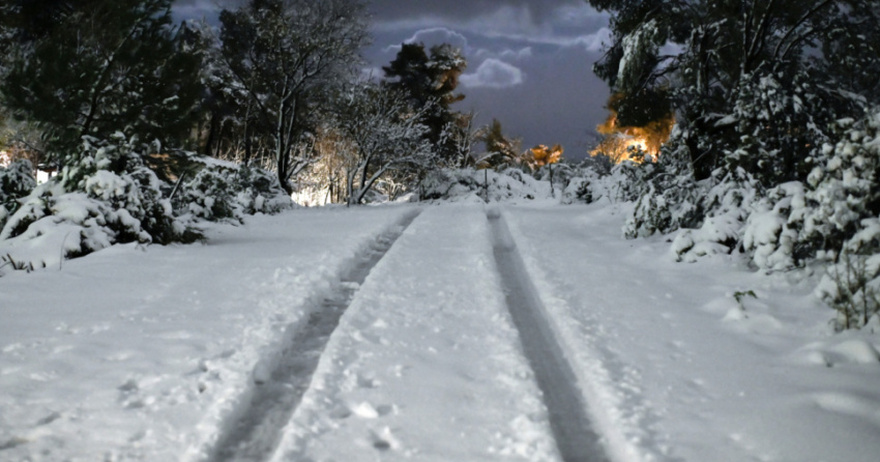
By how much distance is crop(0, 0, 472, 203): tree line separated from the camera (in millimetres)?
10766

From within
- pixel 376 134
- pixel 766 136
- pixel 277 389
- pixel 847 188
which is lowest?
pixel 277 389

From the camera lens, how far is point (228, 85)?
25.3m

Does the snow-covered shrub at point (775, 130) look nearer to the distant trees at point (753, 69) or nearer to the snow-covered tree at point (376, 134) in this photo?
the distant trees at point (753, 69)

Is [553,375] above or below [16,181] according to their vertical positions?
below

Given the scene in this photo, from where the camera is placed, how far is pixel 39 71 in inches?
424

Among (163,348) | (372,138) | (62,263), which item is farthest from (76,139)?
(372,138)

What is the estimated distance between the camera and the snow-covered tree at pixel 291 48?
2189 centimetres

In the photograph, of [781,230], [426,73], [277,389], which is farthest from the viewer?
[426,73]

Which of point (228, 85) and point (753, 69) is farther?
point (228, 85)

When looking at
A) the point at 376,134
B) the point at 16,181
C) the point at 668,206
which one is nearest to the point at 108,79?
the point at 16,181

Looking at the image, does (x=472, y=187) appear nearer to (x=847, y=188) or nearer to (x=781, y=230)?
(x=781, y=230)

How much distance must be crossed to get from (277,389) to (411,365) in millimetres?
885

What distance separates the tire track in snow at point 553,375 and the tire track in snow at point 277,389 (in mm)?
1510

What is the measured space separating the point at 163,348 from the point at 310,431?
1.74 meters
